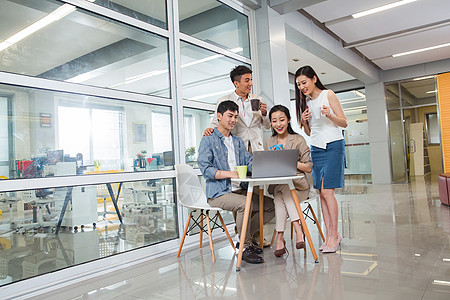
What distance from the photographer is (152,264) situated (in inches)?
110

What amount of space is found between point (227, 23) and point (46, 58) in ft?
7.98

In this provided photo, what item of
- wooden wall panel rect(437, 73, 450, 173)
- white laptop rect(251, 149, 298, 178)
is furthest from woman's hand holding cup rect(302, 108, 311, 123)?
wooden wall panel rect(437, 73, 450, 173)

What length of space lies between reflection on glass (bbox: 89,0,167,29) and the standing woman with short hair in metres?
1.52

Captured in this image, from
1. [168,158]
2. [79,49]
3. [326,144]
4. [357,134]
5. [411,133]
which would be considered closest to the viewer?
[79,49]

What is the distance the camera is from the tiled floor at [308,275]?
196cm

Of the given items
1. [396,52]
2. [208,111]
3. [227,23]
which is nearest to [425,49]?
[396,52]

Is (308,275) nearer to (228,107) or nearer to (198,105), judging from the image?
(228,107)

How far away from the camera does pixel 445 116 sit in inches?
341

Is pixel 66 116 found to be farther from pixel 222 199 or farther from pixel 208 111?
pixel 208 111

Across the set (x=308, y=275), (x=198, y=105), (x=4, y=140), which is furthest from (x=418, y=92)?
(x=4, y=140)

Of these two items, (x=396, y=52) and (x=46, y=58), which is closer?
(x=46, y=58)

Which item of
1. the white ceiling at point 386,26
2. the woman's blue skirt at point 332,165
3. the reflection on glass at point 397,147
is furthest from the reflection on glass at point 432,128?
the woman's blue skirt at point 332,165

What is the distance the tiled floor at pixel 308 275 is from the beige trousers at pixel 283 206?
294 millimetres

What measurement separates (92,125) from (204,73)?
1582 millimetres
